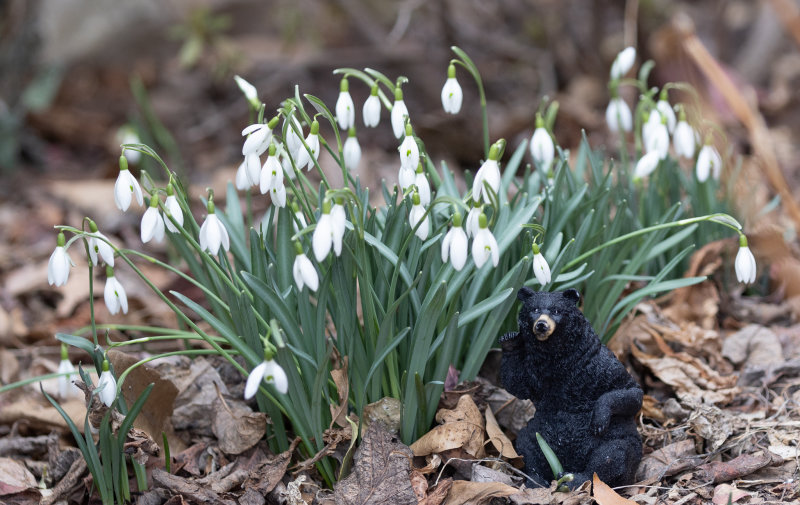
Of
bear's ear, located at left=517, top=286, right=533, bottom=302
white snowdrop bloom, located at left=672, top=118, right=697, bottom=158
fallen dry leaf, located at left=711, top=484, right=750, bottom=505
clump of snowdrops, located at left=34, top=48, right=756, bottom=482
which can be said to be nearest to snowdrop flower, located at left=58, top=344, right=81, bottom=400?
clump of snowdrops, located at left=34, top=48, right=756, bottom=482

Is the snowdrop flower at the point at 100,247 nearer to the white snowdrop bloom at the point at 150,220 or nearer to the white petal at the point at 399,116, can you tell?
A: the white snowdrop bloom at the point at 150,220

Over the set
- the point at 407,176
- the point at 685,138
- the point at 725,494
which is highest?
the point at 685,138

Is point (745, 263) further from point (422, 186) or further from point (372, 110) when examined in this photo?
point (372, 110)

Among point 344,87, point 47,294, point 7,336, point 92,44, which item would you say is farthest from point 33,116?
point 344,87

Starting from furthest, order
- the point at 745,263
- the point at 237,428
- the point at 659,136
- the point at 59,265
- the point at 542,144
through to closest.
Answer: the point at 659,136
the point at 542,144
the point at 237,428
the point at 745,263
the point at 59,265

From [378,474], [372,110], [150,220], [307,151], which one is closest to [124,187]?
[150,220]

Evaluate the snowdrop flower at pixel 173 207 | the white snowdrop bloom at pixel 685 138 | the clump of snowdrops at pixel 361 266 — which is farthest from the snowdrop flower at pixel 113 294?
the white snowdrop bloom at pixel 685 138
